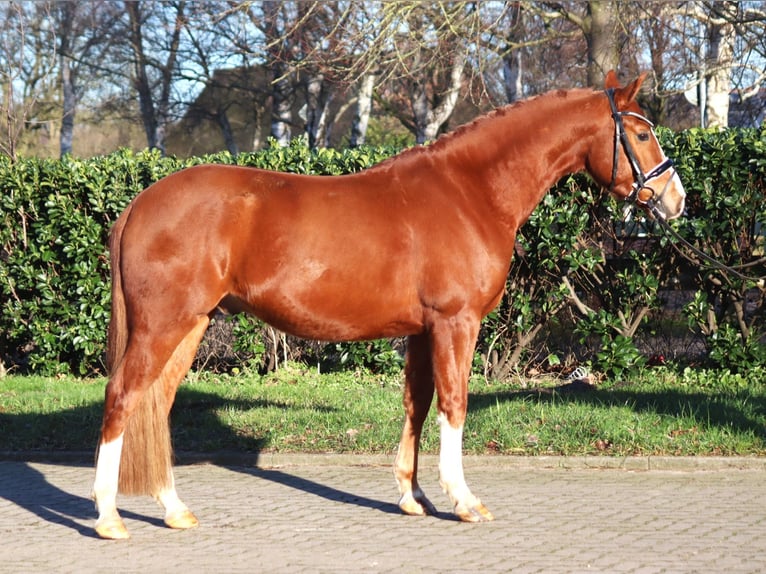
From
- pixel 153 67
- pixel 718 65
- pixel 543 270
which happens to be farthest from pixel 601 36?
pixel 153 67

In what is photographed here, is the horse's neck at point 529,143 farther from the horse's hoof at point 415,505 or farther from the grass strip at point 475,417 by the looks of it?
the grass strip at point 475,417

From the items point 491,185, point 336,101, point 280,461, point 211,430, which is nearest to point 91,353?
point 211,430

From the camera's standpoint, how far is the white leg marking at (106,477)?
5520 millimetres

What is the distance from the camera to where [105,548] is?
532cm

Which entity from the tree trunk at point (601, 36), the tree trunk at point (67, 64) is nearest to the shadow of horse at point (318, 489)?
the tree trunk at point (601, 36)

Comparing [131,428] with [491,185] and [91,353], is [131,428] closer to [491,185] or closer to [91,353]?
[491,185]

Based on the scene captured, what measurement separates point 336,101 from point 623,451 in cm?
2431

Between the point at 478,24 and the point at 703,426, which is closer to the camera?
the point at 703,426

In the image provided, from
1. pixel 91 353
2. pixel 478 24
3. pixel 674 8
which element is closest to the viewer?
pixel 91 353

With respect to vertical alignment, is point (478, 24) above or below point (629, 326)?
above

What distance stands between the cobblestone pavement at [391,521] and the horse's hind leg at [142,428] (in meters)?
0.16

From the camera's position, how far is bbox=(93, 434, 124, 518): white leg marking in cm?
552

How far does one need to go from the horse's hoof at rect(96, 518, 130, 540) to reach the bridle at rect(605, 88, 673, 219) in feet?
11.4

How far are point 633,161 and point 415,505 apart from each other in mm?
2427
